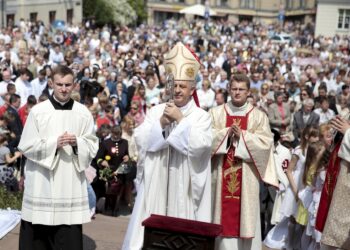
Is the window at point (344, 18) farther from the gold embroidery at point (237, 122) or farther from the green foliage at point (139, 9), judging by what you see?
the gold embroidery at point (237, 122)

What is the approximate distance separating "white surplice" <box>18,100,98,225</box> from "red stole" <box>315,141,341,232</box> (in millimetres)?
2165

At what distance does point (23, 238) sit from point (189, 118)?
1.79m

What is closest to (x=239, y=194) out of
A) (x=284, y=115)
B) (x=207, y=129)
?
(x=207, y=129)

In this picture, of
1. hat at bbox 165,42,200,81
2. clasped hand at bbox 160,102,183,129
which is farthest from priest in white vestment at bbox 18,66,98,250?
hat at bbox 165,42,200,81

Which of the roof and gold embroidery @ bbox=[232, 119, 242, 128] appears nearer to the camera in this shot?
gold embroidery @ bbox=[232, 119, 242, 128]

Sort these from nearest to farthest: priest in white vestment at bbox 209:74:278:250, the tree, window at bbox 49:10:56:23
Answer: priest in white vestment at bbox 209:74:278:250
window at bbox 49:10:56:23
the tree

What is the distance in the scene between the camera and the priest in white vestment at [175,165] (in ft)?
18.6

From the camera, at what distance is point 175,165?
18.9ft

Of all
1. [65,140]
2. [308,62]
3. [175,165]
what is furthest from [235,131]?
[308,62]

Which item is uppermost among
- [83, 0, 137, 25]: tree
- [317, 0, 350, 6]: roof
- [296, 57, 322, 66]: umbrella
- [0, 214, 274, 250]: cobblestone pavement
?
[317, 0, 350, 6]: roof

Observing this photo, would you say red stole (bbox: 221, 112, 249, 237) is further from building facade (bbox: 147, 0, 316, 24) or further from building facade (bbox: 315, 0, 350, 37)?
building facade (bbox: 147, 0, 316, 24)

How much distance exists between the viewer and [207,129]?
18.8ft

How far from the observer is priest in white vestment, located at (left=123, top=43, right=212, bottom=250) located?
5.67 metres

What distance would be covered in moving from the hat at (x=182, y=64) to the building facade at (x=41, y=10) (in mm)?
29738
